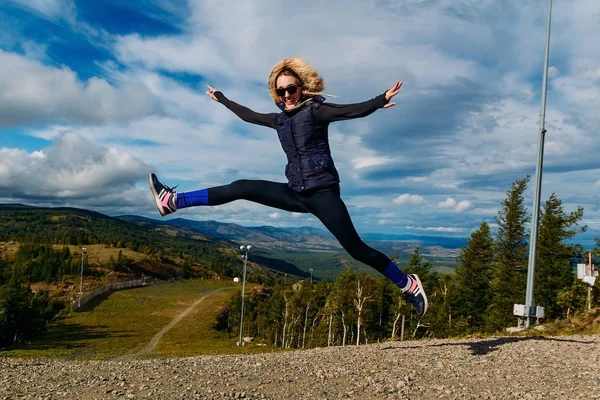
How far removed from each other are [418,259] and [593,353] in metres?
32.7

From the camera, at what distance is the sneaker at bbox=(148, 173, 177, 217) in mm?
6387

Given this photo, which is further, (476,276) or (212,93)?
(476,276)

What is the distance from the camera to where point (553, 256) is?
3581 centimetres

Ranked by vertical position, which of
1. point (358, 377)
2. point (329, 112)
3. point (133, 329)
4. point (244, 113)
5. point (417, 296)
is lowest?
point (133, 329)

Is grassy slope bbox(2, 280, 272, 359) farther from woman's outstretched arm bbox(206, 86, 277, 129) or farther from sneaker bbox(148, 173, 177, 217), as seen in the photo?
woman's outstretched arm bbox(206, 86, 277, 129)

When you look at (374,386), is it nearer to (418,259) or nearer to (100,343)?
(418,259)

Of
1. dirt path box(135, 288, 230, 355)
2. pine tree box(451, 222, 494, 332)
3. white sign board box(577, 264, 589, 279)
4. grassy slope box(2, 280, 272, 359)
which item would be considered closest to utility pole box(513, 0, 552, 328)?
white sign board box(577, 264, 589, 279)

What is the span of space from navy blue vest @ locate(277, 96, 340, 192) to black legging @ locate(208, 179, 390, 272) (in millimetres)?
164

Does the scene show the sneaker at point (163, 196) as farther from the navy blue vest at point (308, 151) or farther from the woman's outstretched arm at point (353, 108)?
the woman's outstretched arm at point (353, 108)

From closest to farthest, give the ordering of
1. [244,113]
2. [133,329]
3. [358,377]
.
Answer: [244,113]
[358,377]
[133,329]

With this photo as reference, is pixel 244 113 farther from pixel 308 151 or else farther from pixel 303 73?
pixel 308 151

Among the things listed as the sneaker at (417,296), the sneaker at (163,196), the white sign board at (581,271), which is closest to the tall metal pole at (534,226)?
the white sign board at (581,271)

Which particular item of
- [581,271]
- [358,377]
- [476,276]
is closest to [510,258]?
[476,276]

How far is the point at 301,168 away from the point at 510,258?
3942cm
